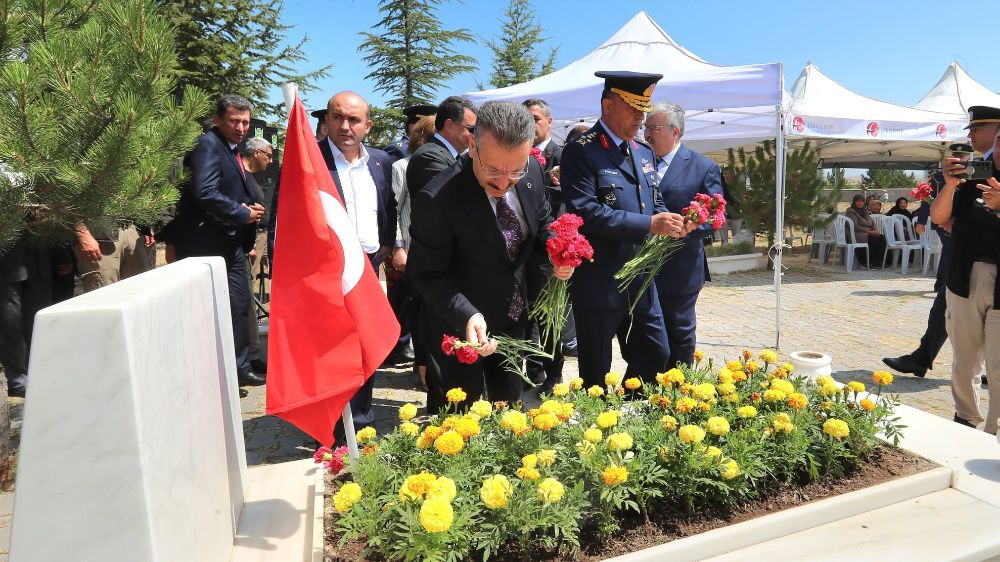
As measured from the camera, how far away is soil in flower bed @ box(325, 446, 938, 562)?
1.62 metres

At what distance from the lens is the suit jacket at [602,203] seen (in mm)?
3160

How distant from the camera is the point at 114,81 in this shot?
9.18 feet

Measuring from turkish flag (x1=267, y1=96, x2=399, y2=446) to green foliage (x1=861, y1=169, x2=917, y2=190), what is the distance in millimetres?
35725

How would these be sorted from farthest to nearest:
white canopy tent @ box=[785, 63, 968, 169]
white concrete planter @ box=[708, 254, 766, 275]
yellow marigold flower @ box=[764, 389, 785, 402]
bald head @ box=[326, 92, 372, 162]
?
white concrete planter @ box=[708, 254, 766, 275] → white canopy tent @ box=[785, 63, 968, 169] → bald head @ box=[326, 92, 372, 162] → yellow marigold flower @ box=[764, 389, 785, 402]

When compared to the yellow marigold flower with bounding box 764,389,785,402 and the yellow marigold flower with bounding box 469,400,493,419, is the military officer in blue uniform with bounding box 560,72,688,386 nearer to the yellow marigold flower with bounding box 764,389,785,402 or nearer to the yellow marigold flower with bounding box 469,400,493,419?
the yellow marigold flower with bounding box 764,389,785,402

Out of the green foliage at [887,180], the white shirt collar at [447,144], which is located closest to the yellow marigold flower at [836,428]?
the white shirt collar at [447,144]

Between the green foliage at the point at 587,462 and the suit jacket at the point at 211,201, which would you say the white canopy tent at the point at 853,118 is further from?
the green foliage at the point at 587,462

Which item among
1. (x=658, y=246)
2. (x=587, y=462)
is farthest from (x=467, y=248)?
(x=587, y=462)

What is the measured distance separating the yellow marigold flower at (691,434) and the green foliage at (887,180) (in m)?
35.5

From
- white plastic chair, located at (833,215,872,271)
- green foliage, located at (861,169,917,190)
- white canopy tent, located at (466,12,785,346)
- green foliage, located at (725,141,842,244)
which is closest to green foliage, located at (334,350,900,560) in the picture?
white canopy tent, located at (466,12,785,346)

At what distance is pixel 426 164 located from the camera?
4.01 m

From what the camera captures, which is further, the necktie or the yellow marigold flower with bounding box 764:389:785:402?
the necktie

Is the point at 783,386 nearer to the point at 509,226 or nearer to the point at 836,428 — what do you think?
the point at 836,428

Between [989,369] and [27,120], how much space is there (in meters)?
4.99
